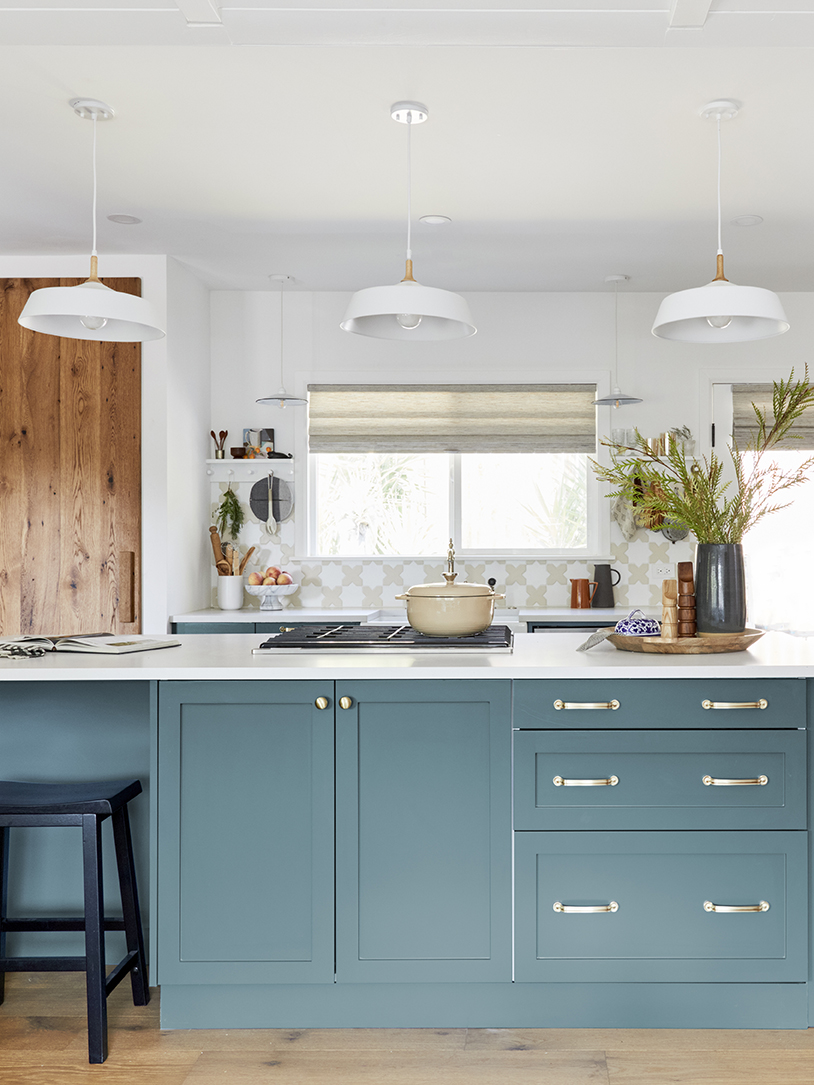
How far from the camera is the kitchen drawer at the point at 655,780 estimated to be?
2.21 metres

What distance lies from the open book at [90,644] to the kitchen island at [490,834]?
0.26 m

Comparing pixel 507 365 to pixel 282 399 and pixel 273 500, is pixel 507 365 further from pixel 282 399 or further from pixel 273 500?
pixel 273 500

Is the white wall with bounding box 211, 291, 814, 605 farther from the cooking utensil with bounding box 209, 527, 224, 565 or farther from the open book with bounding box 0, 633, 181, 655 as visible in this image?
the open book with bounding box 0, 633, 181, 655

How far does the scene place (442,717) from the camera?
87.0 inches

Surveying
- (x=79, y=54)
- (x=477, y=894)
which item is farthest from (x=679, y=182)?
(x=477, y=894)

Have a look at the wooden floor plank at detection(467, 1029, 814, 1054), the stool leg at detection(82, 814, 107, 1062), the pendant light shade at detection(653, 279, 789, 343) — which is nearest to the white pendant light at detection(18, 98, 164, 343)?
the stool leg at detection(82, 814, 107, 1062)

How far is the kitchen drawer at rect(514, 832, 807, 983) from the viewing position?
2.21m

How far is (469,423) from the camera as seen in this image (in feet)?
16.7

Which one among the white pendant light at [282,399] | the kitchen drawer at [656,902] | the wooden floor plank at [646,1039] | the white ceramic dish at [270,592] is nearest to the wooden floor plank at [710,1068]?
the wooden floor plank at [646,1039]

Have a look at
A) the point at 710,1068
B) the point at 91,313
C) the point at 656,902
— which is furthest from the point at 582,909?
the point at 91,313

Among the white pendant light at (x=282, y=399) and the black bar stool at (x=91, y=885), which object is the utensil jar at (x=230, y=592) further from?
the black bar stool at (x=91, y=885)

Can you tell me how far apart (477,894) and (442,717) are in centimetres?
44

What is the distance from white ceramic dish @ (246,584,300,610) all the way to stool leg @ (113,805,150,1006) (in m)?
Answer: 2.34

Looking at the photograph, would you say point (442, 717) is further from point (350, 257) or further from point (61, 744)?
point (350, 257)
